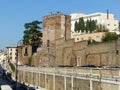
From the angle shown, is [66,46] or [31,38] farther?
[31,38]

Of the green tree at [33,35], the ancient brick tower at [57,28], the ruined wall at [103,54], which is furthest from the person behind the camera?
the green tree at [33,35]

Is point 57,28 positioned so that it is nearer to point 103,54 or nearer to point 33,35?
point 33,35

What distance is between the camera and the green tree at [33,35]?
80125mm

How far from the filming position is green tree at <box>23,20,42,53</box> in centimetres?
8012

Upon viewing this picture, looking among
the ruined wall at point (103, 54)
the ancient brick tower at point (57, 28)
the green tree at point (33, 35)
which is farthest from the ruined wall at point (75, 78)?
the green tree at point (33, 35)

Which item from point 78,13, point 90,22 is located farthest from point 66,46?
point 78,13

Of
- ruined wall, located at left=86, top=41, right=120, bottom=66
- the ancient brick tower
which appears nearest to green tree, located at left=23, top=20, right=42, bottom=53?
the ancient brick tower

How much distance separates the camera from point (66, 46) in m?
59.8

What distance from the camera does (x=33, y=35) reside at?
8038cm

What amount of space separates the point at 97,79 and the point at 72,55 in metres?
24.1

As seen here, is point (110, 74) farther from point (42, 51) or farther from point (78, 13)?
point (78, 13)

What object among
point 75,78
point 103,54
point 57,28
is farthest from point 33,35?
point 75,78

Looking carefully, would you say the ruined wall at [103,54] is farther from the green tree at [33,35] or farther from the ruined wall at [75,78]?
the green tree at [33,35]

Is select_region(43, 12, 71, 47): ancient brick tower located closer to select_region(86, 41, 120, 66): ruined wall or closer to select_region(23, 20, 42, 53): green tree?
select_region(23, 20, 42, 53): green tree
